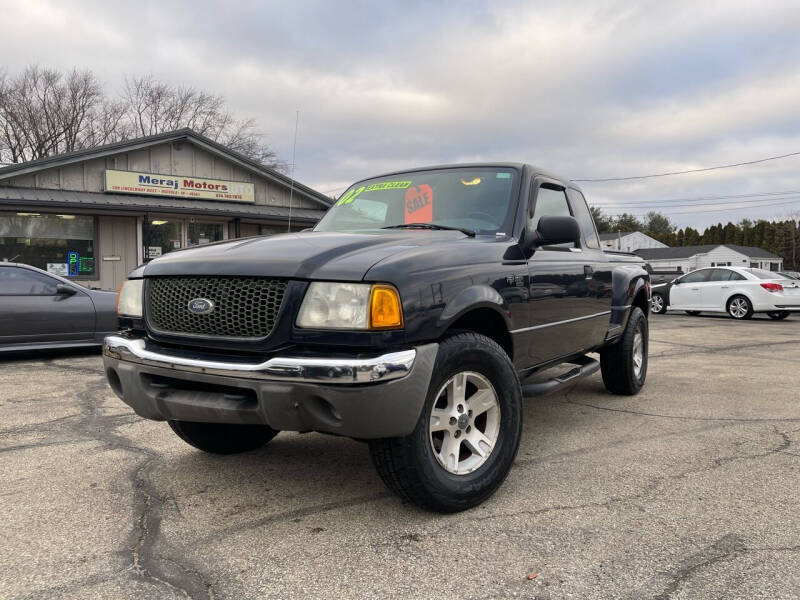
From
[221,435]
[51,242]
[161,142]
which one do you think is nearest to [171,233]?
[161,142]

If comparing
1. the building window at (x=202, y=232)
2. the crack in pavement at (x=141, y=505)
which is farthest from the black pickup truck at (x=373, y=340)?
the building window at (x=202, y=232)

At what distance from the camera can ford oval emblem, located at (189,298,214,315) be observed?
2824 mm

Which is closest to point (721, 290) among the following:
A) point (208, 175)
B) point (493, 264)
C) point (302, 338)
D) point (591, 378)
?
point (591, 378)

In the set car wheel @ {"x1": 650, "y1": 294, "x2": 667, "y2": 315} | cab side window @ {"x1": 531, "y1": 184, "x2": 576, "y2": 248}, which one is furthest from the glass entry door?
cab side window @ {"x1": 531, "y1": 184, "x2": 576, "y2": 248}

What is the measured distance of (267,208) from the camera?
17.4 metres

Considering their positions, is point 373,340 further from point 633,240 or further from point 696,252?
point 633,240

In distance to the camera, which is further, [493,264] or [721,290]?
[721,290]

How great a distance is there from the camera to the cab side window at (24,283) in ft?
26.0

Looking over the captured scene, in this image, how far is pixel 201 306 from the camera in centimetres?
285

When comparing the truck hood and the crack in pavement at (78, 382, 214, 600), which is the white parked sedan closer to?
the truck hood

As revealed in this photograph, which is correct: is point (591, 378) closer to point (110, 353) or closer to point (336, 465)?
point (336, 465)

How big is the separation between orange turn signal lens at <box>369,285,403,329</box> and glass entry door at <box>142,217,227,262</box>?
45.1ft

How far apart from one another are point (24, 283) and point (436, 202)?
21.0ft

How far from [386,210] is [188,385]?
1917 mm
